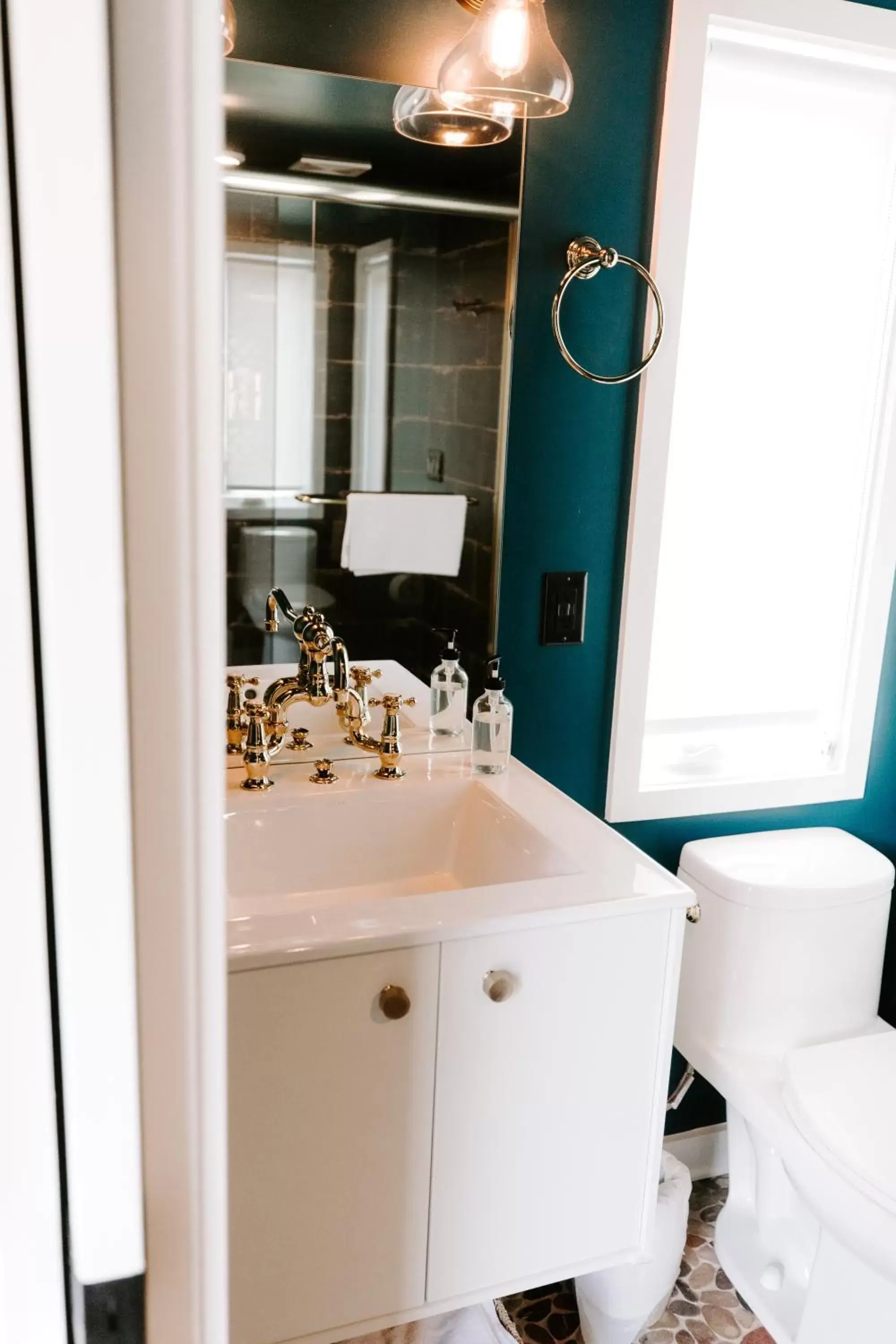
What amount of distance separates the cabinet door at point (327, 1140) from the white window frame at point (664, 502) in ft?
2.60

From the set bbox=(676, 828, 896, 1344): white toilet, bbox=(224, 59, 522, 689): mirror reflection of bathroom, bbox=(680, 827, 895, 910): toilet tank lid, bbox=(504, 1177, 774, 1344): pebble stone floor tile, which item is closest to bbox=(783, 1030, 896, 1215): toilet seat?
bbox=(676, 828, 896, 1344): white toilet

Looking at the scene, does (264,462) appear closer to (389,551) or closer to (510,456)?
(389,551)

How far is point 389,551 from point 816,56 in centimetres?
104

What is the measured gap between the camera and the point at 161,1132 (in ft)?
1.57

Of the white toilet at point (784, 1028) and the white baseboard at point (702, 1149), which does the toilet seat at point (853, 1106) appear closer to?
the white toilet at point (784, 1028)

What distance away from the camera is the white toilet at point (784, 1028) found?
168 centimetres

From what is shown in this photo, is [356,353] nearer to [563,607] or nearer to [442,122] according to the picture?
[442,122]

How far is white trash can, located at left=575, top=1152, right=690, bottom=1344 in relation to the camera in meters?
1.69

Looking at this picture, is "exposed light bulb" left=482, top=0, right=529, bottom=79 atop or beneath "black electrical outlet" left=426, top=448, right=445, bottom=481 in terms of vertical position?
atop

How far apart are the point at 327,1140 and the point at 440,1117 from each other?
0.13 meters

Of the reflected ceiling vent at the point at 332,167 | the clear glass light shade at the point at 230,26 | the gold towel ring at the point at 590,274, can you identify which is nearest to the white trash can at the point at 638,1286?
the gold towel ring at the point at 590,274

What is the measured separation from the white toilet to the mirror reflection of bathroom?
66 centimetres

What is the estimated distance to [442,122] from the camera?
1557 mm

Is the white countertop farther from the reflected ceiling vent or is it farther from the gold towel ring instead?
the reflected ceiling vent
